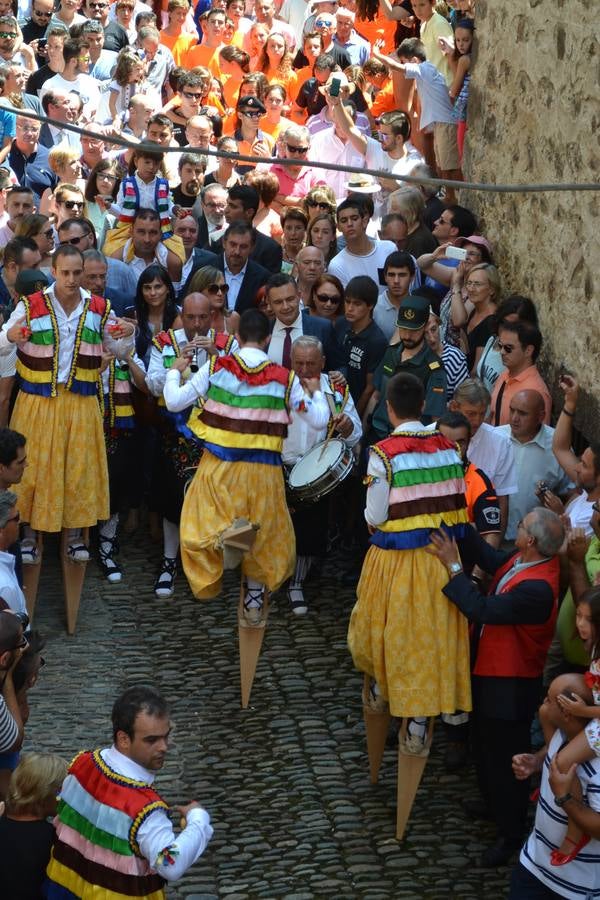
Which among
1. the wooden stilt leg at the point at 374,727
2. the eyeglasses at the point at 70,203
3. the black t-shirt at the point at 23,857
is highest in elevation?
the eyeglasses at the point at 70,203

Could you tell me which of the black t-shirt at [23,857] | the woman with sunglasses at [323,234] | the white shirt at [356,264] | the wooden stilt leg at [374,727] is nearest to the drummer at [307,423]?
the white shirt at [356,264]

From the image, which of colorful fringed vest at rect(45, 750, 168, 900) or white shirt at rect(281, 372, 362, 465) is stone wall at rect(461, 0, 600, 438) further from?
colorful fringed vest at rect(45, 750, 168, 900)

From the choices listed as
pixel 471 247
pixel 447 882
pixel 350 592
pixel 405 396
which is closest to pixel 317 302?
pixel 471 247

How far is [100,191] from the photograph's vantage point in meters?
10.9

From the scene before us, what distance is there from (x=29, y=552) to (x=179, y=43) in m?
7.88

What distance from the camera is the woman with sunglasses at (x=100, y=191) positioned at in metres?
10.8

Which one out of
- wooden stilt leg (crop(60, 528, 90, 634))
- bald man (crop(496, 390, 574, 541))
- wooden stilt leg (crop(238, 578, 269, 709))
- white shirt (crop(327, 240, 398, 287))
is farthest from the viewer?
white shirt (crop(327, 240, 398, 287))

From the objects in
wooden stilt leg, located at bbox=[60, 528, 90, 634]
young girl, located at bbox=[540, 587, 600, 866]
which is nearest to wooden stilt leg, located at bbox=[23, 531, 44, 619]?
wooden stilt leg, located at bbox=[60, 528, 90, 634]

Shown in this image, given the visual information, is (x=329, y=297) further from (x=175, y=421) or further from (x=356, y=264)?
(x=175, y=421)

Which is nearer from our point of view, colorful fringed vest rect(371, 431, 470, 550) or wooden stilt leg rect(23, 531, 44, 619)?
colorful fringed vest rect(371, 431, 470, 550)

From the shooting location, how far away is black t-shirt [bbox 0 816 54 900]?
5035 mm

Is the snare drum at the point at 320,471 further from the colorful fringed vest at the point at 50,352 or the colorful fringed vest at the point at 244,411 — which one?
the colorful fringed vest at the point at 50,352

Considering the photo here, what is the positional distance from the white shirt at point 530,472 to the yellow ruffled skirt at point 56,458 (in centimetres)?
234

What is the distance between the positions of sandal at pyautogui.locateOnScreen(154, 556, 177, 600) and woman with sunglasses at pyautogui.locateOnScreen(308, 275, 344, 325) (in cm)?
179
